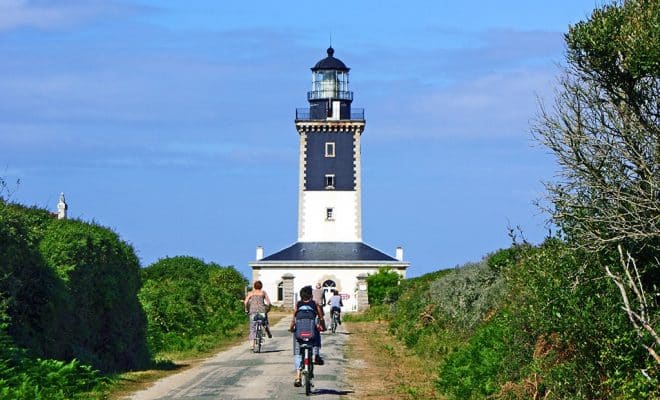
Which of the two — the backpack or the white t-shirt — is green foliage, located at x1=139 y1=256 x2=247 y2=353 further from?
the backpack

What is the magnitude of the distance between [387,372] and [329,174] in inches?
2523

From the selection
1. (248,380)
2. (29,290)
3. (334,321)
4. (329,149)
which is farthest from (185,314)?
(329,149)

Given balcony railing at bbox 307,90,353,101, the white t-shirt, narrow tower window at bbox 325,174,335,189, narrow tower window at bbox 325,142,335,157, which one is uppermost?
balcony railing at bbox 307,90,353,101

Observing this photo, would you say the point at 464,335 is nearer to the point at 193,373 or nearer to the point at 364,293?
the point at 193,373

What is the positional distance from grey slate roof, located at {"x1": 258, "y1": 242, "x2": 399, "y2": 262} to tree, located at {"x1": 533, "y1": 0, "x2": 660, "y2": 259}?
68.7 meters

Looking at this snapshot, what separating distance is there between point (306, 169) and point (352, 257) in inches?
316

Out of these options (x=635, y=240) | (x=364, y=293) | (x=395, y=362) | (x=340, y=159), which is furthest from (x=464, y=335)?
(x=340, y=159)

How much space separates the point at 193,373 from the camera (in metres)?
22.4

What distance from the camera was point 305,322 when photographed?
18.7m

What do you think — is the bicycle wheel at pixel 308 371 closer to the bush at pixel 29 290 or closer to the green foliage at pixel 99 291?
the bush at pixel 29 290

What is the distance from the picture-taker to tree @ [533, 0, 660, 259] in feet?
49.9

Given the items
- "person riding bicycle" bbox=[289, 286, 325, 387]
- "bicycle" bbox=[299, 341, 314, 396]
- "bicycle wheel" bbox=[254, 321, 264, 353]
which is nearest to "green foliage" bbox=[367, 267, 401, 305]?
"bicycle wheel" bbox=[254, 321, 264, 353]

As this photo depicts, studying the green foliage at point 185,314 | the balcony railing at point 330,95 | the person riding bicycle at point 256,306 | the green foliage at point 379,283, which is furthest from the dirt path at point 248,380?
the balcony railing at point 330,95

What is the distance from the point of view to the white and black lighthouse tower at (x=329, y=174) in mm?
87000
